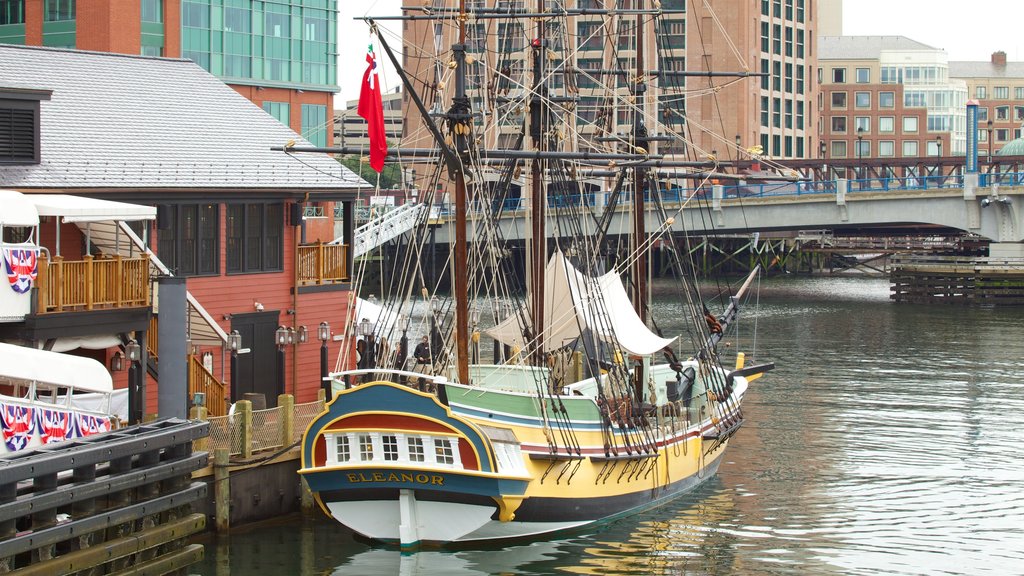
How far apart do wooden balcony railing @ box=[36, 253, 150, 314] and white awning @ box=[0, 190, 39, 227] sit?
833 mm

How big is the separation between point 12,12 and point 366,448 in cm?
5042

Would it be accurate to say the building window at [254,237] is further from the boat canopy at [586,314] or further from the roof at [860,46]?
the roof at [860,46]

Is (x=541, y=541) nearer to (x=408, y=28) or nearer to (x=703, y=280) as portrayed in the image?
(x=703, y=280)

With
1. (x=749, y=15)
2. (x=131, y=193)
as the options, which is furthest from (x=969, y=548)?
(x=749, y=15)

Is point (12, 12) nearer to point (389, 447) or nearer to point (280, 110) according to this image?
point (280, 110)

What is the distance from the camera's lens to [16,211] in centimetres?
2828

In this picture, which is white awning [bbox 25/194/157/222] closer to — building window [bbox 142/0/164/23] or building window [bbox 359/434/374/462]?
building window [bbox 359/434/374/462]

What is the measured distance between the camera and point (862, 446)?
4272 centimetres

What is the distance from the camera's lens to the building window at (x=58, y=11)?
71.0 metres

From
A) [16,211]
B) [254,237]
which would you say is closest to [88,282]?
[16,211]

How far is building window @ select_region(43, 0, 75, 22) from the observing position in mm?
71031

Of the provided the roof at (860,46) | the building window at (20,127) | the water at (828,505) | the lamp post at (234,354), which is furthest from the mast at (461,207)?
the roof at (860,46)

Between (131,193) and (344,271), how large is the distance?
25.9 feet

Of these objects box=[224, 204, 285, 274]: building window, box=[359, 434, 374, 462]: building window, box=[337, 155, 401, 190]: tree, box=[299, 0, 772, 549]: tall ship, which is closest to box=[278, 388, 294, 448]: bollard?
box=[299, 0, 772, 549]: tall ship
